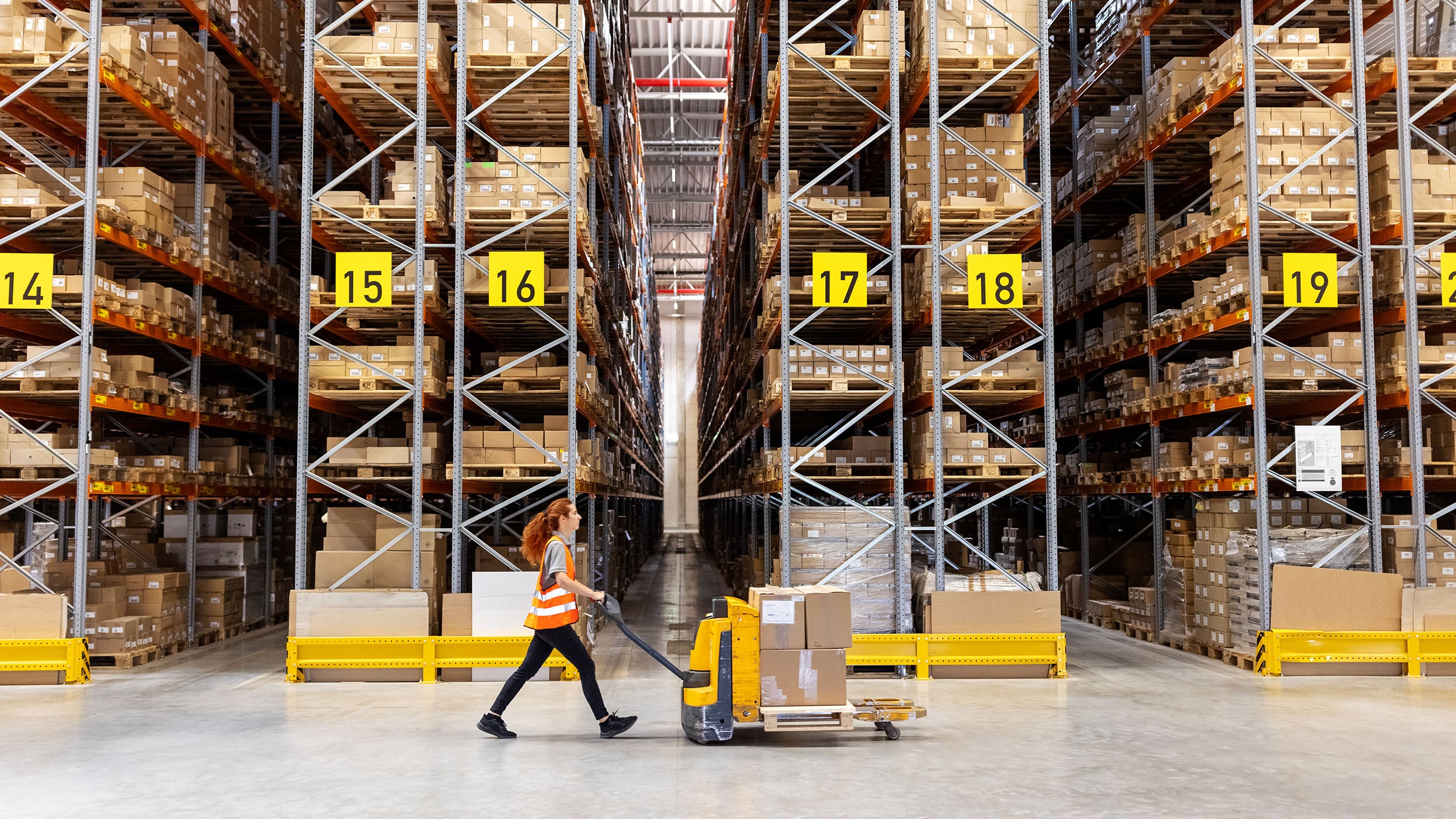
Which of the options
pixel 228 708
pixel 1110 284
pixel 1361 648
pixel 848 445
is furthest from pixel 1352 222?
pixel 228 708

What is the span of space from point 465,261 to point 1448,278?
8535 millimetres

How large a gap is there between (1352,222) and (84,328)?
11.0 metres

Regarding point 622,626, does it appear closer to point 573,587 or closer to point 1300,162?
point 573,587

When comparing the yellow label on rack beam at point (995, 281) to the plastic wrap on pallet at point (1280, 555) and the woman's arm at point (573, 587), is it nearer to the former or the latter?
the plastic wrap on pallet at point (1280, 555)

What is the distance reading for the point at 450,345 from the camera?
1256cm

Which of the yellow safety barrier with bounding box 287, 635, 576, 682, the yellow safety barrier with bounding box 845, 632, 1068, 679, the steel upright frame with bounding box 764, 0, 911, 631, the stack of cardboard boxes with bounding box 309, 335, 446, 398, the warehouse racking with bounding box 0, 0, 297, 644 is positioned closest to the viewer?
the yellow safety barrier with bounding box 287, 635, 576, 682

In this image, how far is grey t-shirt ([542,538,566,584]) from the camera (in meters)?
6.60

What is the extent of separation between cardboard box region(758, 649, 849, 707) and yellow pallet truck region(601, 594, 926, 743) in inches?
1.7

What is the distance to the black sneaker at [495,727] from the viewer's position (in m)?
6.59

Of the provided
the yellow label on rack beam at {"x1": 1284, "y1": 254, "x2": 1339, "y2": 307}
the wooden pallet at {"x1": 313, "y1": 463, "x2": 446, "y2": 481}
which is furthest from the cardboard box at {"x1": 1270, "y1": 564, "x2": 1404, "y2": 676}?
the wooden pallet at {"x1": 313, "y1": 463, "x2": 446, "y2": 481}

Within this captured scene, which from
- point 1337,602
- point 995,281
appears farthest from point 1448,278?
point 995,281

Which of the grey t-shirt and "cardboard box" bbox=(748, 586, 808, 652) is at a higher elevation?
the grey t-shirt

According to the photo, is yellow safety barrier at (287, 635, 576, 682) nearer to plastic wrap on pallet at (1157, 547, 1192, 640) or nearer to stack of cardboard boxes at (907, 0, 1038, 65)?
plastic wrap on pallet at (1157, 547, 1192, 640)

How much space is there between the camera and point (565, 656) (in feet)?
21.8
